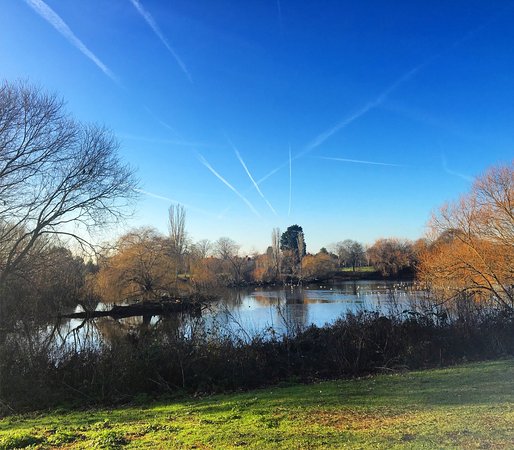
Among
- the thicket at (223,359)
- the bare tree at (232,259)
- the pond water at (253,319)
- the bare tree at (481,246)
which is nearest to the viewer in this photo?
the thicket at (223,359)

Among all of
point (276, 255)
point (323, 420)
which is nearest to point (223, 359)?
point (323, 420)

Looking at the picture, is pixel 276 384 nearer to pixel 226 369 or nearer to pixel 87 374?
pixel 226 369

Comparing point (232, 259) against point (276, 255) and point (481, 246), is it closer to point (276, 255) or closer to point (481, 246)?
point (276, 255)

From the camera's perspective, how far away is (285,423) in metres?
5.82

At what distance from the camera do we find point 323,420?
231 inches

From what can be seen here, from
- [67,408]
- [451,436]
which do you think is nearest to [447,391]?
[451,436]

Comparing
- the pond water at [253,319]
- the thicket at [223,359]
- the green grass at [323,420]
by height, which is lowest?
the green grass at [323,420]

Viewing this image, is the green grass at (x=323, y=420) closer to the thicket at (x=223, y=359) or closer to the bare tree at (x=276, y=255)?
the thicket at (x=223, y=359)

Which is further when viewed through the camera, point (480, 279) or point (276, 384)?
point (480, 279)

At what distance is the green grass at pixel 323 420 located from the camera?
15.4 ft

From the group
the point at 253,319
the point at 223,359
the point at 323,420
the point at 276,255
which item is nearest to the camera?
the point at 323,420

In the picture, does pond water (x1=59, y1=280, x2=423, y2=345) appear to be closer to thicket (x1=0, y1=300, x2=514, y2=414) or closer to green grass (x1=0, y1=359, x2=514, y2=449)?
thicket (x1=0, y1=300, x2=514, y2=414)

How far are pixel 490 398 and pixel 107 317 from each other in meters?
35.8

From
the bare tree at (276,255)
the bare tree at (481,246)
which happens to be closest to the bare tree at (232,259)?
the bare tree at (276,255)
